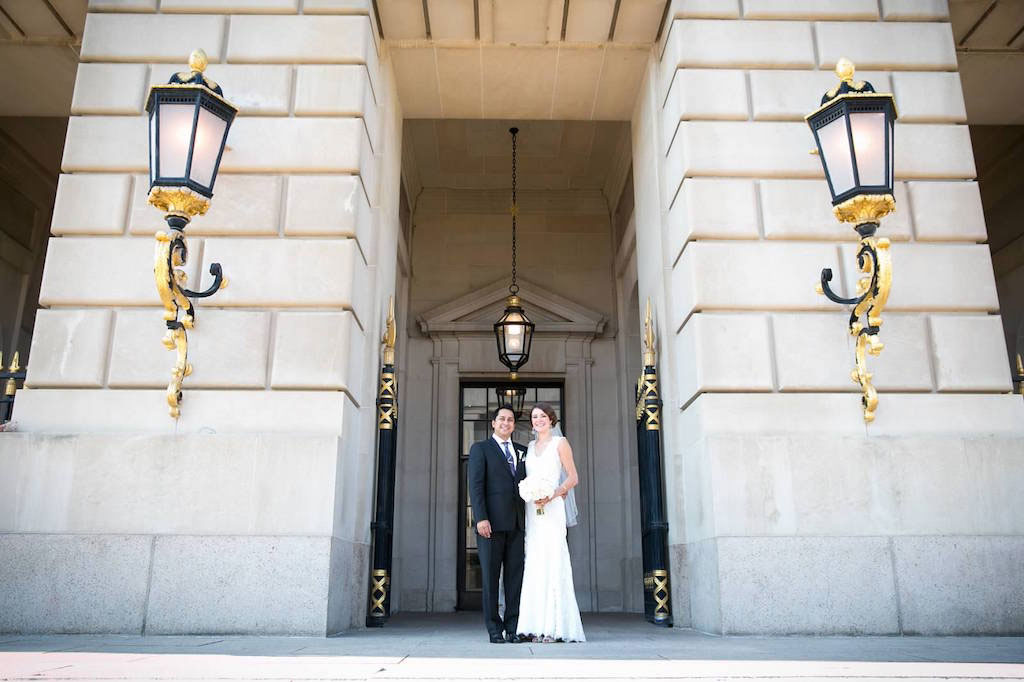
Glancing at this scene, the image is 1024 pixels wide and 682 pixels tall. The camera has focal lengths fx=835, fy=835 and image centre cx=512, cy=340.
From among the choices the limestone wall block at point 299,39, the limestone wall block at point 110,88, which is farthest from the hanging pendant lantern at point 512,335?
the limestone wall block at point 110,88

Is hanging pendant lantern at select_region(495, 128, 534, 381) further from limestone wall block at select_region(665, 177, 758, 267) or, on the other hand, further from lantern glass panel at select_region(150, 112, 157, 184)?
lantern glass panel at select_region(150, 112, 157, 184)

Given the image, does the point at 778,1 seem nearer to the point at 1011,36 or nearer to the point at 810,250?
the point at 810,250

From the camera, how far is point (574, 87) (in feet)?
29.9

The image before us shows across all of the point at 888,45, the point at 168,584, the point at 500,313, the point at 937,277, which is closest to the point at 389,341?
the point at 168,584

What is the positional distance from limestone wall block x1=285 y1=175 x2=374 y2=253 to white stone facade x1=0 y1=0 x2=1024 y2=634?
0.10ft

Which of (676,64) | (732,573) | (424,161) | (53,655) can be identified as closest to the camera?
(53,655)

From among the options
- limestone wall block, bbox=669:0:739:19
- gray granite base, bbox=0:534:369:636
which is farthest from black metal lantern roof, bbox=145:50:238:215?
limestone wall block, bbox=669:0:739:19

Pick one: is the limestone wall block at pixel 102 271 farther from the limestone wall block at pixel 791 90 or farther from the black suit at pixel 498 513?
the limestone wall block at pixel 791 90

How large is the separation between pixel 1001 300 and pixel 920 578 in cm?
766

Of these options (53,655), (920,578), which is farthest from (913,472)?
(53,655)

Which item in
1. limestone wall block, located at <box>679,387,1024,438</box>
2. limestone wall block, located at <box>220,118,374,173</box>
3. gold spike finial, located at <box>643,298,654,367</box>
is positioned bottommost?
limestone wall block, located at <box>679,387,1024,438</box>

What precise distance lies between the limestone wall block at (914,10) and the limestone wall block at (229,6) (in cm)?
536

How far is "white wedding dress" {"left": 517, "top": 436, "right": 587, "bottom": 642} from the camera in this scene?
6258mm

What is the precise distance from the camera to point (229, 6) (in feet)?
24.6
